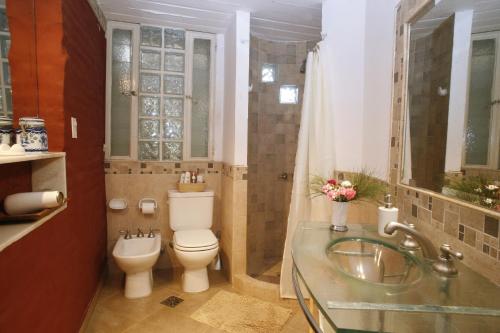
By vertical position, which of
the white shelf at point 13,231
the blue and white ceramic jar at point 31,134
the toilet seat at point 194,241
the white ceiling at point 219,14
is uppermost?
the white ceiling at point 219,14

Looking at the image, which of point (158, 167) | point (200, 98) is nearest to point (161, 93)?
point (200, 98)

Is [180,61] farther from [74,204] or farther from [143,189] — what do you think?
[74,204]

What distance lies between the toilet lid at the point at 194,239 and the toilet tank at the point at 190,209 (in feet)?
0.35

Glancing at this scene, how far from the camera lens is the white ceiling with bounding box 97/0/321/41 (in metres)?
2.17

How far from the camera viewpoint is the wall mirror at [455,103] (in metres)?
0.91

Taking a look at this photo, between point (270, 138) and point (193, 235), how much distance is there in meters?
1.26

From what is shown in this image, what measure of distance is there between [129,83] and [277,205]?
6.22 ft

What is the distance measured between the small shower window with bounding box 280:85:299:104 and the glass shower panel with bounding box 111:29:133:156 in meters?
1.49

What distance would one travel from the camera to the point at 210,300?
220cm

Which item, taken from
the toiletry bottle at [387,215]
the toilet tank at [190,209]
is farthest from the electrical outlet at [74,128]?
the toiletry bottle at [387,215]

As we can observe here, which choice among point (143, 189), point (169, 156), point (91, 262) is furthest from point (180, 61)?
point (91, 262)

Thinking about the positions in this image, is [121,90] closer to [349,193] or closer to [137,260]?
[137,260]

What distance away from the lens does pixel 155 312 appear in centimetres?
204

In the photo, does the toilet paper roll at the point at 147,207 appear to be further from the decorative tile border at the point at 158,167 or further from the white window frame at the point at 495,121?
the white window frame at the point at 495,121
